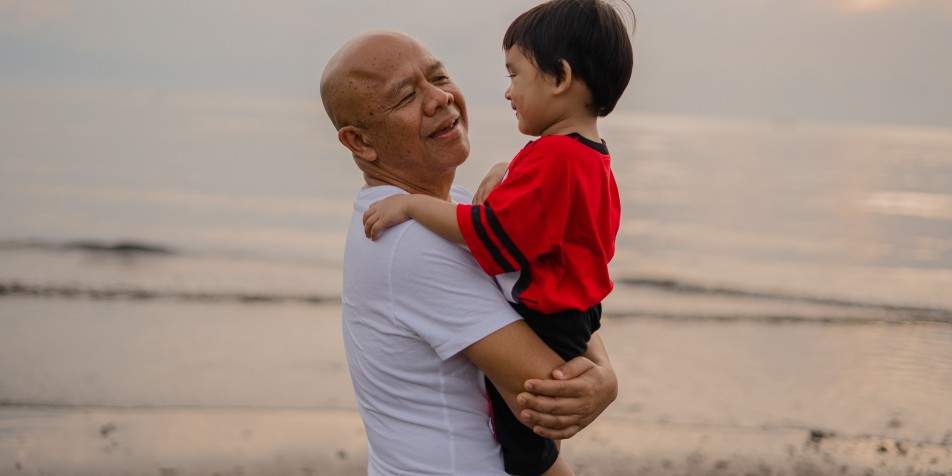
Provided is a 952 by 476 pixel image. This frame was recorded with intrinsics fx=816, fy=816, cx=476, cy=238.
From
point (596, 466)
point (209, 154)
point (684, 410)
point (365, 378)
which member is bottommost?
point (209, 154)

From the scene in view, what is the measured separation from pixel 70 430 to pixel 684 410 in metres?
4.97

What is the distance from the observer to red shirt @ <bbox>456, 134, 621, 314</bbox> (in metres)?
2.02

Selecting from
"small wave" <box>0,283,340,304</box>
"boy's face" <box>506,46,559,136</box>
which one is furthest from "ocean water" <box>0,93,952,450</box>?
"boy's face" <box>506,46,559,136</box>

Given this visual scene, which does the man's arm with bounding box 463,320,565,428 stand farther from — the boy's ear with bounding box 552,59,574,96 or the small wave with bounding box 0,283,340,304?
the small wave with bounding box 0,283,340,304

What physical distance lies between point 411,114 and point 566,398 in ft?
3.00

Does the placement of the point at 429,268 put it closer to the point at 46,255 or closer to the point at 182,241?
the point at 46,255

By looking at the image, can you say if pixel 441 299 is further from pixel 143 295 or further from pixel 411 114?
pixel 143 295

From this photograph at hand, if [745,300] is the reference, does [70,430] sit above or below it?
above

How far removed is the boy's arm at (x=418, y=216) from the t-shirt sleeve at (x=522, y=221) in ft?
0.10

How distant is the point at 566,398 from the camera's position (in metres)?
2.09

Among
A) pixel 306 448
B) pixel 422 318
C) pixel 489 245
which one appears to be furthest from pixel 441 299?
pixel 306 448

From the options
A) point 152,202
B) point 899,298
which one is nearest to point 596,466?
point 899,298

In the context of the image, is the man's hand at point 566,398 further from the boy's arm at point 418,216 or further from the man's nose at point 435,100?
the man's nose at point 435,100

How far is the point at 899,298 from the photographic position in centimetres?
1359
